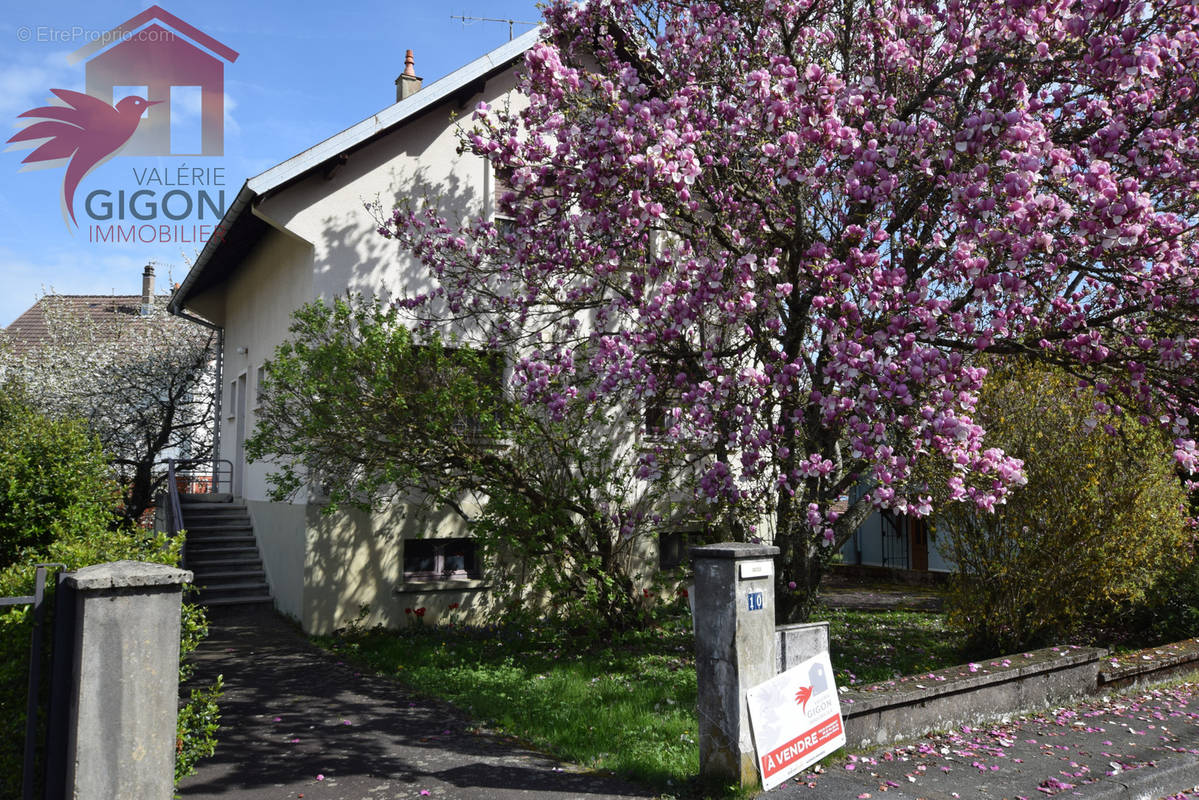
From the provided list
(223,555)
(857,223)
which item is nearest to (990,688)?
(857,223)

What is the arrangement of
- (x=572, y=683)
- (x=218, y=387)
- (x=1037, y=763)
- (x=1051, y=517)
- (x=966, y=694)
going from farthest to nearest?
1. (x=218, y=387)
2. (x=1051, y=517)
3. (x=572, y=683)
4. (x=966, y=694)
5. (x=1037, y=763)

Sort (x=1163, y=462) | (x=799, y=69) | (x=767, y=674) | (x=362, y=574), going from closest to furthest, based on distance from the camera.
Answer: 1. (x=767, y=674)
2. (x=799, y=69)
3. (x=1163, y=462)
4. (x=362, y=574)

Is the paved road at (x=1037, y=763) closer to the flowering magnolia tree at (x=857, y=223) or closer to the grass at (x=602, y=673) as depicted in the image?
the grass at (x=602, y=673)

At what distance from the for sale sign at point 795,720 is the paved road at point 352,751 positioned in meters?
0.82

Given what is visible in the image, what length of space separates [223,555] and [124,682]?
9.76 meters

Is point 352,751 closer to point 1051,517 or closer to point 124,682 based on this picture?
point 124,682

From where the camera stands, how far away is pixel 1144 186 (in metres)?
6.54

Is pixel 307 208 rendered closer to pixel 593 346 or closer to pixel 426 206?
pixel 426 206

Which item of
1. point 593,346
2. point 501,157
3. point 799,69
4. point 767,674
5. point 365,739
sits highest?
point 799,69

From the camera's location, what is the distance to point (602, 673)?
8.34m

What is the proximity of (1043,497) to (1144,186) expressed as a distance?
3085mm

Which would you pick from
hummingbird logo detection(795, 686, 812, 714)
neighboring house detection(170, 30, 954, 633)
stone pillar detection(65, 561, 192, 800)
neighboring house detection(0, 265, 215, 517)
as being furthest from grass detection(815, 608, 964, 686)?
neighboring house detection(0, 265, 215, 517)

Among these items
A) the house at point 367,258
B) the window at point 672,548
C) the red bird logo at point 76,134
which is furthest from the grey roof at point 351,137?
the window at point 672,548

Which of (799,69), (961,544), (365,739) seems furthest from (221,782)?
(799,69)
